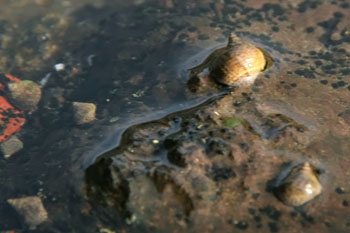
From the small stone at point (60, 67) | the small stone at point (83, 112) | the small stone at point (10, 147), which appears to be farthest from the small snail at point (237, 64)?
the small stone at point (10, 147)

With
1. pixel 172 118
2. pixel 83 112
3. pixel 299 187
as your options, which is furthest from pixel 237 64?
pixel 83 112

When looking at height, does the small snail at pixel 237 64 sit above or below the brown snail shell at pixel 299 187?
above

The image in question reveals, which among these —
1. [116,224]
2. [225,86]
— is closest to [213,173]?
[116,224]

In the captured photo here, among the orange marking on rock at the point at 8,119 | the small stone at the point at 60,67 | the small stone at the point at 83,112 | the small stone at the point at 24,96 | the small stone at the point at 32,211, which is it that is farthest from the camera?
the small stone at the point at 60,67

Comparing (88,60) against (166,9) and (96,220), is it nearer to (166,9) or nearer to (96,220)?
(166,9)

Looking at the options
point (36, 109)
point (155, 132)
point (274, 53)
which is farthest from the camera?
point (36, 109)

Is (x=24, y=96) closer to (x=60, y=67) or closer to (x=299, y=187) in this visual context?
(x=60, y=67)

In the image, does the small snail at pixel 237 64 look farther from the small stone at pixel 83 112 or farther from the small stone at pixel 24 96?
the small stone at pixel 24 96
